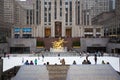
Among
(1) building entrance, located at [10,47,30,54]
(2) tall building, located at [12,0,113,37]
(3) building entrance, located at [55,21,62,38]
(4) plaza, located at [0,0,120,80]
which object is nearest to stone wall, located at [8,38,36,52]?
(4) plaza, located at [0,0,120,80]

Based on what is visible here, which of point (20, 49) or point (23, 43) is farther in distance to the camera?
point (20, 49)

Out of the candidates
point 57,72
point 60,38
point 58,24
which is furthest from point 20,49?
point 57,72

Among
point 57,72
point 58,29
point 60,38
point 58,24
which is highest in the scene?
point 58,24

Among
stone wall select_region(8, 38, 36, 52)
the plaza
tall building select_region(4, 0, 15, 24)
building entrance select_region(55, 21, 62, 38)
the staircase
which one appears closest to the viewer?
the staircase

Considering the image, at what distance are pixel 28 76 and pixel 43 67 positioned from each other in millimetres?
1346

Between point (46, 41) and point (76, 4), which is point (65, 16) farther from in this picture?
point (46, 41)

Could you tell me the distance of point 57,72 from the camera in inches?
584

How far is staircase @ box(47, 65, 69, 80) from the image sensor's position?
14457 mm

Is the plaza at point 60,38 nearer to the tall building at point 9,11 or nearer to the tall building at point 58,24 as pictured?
the tall building at point 58,24

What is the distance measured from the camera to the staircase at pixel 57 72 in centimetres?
1446

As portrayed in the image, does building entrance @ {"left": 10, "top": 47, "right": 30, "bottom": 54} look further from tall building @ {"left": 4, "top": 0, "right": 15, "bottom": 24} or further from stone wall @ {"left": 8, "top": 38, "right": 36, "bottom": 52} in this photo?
tall building @ {"left": 4, "top": 0, "right": 15, "bottom": 24}

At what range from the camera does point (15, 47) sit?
65.4 m

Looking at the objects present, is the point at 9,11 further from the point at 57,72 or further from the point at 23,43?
the point at 57,72

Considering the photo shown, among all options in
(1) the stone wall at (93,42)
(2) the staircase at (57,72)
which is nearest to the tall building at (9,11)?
(1) the stone wall at (93,42)
